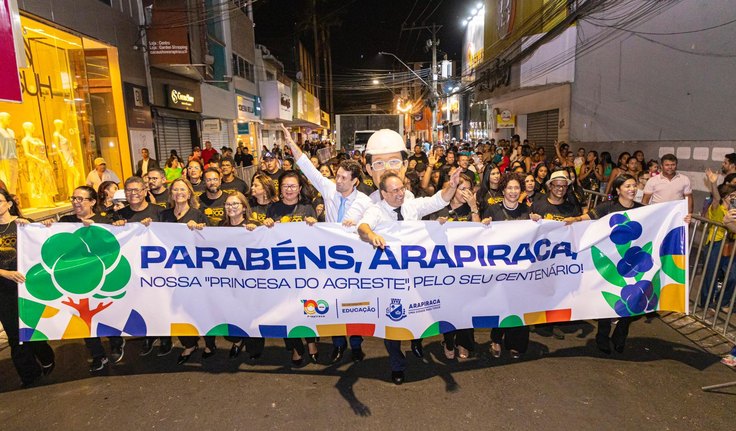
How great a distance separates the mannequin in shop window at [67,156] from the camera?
11055mm

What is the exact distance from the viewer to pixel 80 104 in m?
11.9

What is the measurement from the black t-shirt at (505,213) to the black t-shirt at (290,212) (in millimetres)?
1929

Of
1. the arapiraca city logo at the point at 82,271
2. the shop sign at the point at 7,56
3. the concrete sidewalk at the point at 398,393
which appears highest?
the shop sign at the point at 7,56

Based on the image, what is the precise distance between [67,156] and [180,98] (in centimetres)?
657

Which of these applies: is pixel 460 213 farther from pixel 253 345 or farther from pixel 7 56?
pixel 7 56

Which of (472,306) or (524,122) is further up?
(524,122)

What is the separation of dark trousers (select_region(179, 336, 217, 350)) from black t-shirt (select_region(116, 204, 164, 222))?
132cm

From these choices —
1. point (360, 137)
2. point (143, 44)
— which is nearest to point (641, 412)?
point (143, 44)

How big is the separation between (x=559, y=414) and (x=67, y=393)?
4.21 metres

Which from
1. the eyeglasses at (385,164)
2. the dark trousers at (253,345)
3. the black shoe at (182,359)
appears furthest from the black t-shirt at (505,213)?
the black shoe at (182,359)

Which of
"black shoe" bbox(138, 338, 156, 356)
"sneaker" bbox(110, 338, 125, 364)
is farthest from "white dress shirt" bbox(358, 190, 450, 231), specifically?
"sneaker" bbox(110, 338, 125, 364)

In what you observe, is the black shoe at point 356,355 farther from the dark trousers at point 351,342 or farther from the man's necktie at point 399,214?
the man's necktie at point 399,214

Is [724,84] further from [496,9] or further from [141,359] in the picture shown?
[496,9]

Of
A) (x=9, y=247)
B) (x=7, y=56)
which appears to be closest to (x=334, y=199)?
(x=9, y=247)
